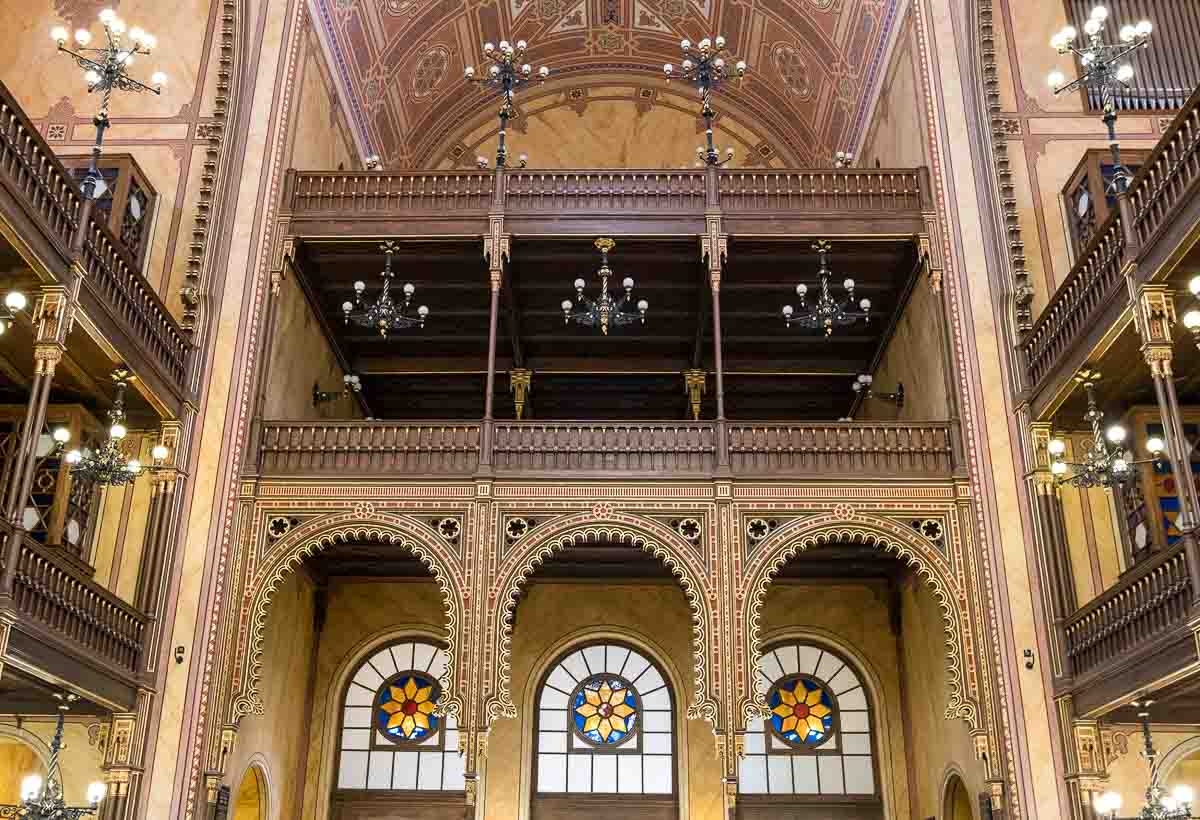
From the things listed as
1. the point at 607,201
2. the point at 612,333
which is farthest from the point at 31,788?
the point at 612,333

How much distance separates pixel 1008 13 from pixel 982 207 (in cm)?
349

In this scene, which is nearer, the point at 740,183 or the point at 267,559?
the point at 267,559

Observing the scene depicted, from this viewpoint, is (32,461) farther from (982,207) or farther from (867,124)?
(867,124)

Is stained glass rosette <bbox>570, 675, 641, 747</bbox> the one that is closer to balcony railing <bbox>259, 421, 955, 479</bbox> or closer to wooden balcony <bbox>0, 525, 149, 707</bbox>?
balcony railing <bbox>259, 421, 955, 479</bbox>

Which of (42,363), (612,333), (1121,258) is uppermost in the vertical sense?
(612,333)

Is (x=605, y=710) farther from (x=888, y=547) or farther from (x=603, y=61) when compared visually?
(x=603, y=61)

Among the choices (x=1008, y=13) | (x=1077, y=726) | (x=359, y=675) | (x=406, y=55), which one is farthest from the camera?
(x=406, y=55)

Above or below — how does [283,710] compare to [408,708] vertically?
below

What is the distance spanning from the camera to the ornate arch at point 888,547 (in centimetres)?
1296

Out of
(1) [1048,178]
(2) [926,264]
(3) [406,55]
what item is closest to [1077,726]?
(2) [926,264]

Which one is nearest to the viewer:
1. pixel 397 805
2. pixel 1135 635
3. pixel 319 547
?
pixel 1135 635

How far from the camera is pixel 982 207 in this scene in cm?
1506

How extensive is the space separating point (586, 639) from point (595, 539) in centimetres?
419

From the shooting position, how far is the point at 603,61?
891 inches
